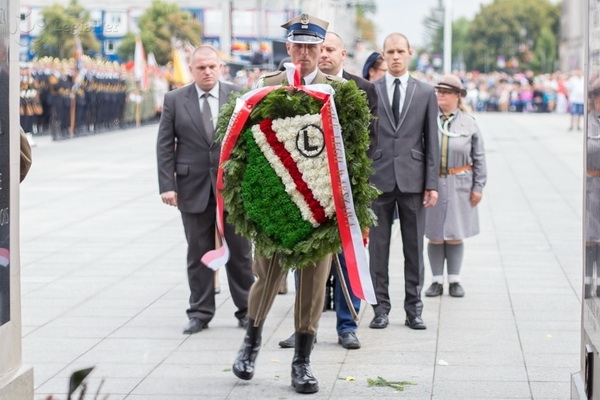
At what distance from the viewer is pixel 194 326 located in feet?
27.7

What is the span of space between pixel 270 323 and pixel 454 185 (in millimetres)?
1994

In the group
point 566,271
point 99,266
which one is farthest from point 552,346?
Result: point 99,266

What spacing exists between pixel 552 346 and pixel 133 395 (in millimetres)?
2713

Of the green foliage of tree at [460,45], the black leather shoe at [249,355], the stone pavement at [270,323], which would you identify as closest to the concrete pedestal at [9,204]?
the stone pavement at [270,323]

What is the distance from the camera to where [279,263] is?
6750 millimetres

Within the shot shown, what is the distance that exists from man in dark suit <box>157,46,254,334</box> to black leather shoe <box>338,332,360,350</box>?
0.86 m

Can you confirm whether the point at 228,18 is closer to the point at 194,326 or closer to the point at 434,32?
the point at 194,326

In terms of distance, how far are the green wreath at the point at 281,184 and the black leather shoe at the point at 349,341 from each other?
4.28ft

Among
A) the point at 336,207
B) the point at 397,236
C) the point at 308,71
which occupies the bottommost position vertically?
the point at 397,236

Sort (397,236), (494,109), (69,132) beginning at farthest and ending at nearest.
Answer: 1. (494,109)
2. (69,132)
3. (397,236)

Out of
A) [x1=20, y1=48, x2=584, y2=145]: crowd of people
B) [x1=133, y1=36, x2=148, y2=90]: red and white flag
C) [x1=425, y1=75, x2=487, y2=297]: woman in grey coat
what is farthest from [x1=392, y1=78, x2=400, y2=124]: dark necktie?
[x1=133, y1=36, x2=148, y2=90]: red and white flag

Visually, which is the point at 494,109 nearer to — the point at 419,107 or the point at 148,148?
the point at 148,148

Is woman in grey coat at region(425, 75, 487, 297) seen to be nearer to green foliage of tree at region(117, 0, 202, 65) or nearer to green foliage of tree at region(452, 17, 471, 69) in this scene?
green foliage of tree at region(117, 0, 202, 65)

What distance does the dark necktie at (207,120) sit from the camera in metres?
8.51
